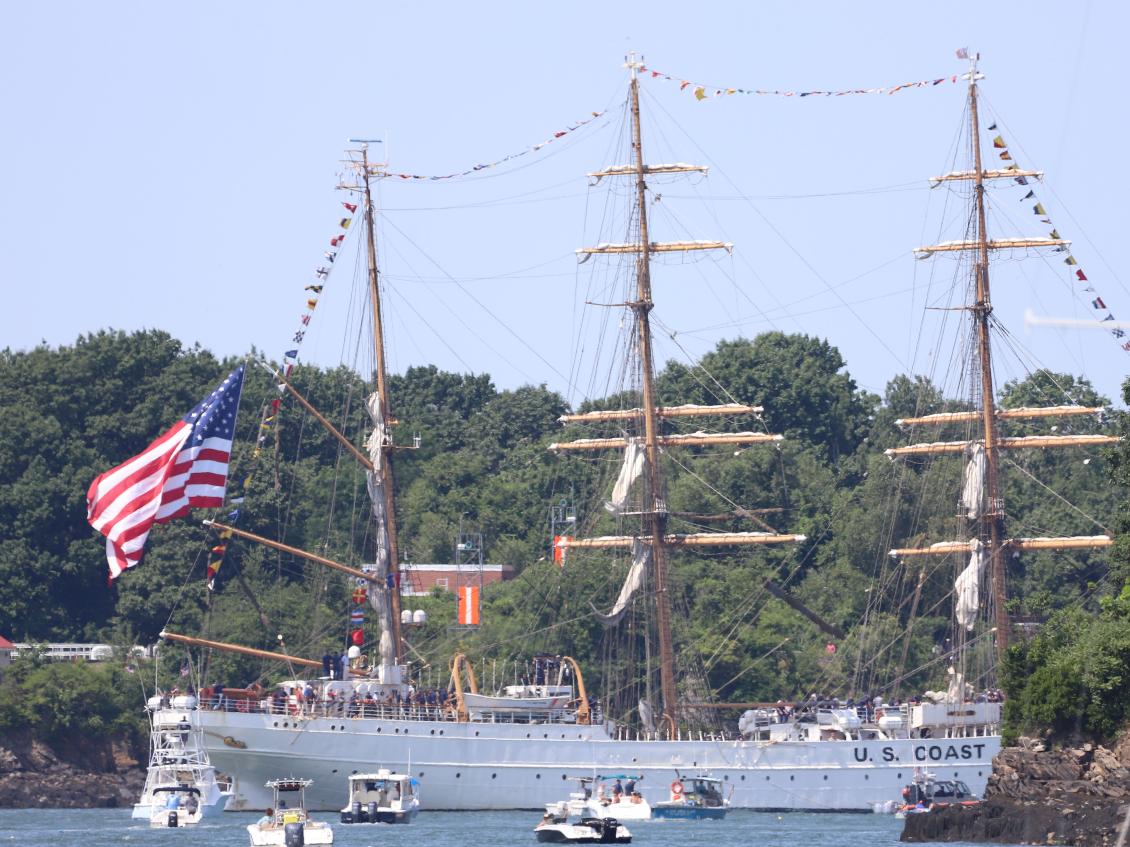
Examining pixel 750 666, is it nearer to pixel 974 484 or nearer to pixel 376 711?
pixel 974 484

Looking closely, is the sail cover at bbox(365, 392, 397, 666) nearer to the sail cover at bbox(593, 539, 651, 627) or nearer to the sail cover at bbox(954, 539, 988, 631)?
the sail cover at bbox(593, 539, 651, 627)

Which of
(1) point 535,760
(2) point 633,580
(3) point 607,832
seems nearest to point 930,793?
(1) point 535,760

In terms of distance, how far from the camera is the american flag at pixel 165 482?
81.5m

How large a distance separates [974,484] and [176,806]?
104ft

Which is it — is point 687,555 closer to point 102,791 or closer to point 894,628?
point 894,628

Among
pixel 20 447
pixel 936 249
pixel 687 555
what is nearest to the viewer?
pixel 936 249

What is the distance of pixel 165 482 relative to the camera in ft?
273

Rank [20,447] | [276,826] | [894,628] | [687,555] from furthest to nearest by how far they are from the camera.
Answer: [20,447] → [687,555] → [894,628] → [276,826]

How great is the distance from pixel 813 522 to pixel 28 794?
40164mm

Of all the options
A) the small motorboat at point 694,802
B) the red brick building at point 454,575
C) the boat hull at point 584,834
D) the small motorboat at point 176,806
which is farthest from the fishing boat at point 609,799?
the red brick building at point 454,575

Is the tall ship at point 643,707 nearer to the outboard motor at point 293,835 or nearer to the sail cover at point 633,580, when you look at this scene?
the sail cover at point 633,580

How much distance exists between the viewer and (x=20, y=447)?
12706 centimetres

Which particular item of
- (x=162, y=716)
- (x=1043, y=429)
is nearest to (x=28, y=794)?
(x=162, y=716)

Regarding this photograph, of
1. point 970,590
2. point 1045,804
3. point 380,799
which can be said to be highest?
point 970,590
